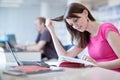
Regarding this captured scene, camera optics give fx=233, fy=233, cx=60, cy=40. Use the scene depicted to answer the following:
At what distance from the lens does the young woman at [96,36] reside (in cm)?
166

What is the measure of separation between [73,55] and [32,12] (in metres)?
6.00

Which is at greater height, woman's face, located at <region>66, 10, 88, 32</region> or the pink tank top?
woman's face, located at <region>66, 10, 88, 32</region>

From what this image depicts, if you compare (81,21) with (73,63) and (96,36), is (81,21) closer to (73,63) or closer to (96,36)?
(96,36)

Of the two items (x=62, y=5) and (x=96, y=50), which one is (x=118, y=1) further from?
(x=96, y=50)

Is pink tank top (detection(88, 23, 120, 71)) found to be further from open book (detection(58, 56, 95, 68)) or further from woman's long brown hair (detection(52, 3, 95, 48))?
open book (detection(58, 56, 95, 68))

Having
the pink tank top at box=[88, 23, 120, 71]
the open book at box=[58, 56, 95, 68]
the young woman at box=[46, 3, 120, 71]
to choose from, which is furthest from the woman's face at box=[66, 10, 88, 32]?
the open book at box=[58, 56, 95, 68]

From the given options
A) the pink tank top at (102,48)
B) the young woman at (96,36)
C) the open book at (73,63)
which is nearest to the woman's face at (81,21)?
the young woman at (96,36)

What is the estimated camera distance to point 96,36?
6.00 ft

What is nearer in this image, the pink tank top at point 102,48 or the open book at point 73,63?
the open book at point 73,63

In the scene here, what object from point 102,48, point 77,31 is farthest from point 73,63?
point 77,31

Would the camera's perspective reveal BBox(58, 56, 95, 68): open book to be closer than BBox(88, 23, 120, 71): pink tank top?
Yes

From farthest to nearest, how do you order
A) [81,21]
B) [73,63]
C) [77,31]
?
[77,31] < [81,21] < [73,63]

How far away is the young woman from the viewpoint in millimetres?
1655

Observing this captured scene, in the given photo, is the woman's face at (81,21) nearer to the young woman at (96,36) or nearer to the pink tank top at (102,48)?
the young woman at (96,36)
